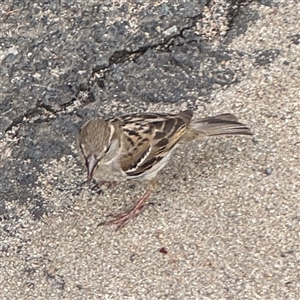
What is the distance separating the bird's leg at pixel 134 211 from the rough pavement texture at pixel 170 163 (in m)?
0.04

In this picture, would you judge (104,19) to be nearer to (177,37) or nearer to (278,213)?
(177,37)

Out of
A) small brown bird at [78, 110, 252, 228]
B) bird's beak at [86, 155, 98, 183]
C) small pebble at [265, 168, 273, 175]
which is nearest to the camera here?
bird's beak at [86, 155, 98, 183]

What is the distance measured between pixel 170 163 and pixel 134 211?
40 centimetres

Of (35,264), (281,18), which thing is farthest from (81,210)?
(281,18)

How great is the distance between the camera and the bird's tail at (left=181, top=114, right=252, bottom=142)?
4.50 m

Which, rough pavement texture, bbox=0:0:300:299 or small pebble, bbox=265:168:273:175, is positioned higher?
rough pavement texture, bbox=0:0:300:299

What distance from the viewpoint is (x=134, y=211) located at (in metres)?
4.37

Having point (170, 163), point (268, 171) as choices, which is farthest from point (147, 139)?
point (268, 171)

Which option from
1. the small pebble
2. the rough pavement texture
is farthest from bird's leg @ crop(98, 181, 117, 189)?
the small pebble

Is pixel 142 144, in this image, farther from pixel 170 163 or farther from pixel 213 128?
pixel 213 128

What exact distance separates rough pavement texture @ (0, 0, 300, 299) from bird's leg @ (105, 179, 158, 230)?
0.12 feet

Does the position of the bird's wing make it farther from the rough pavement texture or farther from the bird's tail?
the rough pavement texture

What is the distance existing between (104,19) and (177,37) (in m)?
0.46

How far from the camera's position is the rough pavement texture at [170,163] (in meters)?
4.16
